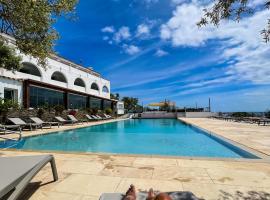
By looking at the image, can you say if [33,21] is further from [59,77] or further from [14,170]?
[59,77]

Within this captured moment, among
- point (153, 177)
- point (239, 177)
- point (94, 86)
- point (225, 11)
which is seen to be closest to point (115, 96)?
point (94, 86)

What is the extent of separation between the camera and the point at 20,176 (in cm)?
270

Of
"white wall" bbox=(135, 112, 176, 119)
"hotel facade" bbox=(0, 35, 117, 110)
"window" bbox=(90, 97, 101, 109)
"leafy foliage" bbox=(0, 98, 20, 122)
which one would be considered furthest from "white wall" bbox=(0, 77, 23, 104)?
"white wall" bbox=(135, 112, 176, 119)

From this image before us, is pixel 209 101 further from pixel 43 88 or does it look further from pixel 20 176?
pixel 20 176

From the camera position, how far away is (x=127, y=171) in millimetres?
4496

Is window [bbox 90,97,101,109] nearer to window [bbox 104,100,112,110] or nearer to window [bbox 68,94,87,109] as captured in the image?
window [bbox 68,94,87,109]

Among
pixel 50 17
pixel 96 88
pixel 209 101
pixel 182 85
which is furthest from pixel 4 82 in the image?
pixel 182 85

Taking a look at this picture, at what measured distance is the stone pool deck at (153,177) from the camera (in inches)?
134

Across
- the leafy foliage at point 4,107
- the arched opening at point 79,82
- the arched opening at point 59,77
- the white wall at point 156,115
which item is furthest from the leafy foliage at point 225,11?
the white wall at point 156,115

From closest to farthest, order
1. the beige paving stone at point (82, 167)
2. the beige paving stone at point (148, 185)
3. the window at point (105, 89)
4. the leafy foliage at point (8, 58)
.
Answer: the beige paving stone at point (148, 185), the beige paving stone at point (82, 167), the leafy foliage at point (8, 58), the window at point (105, 89)

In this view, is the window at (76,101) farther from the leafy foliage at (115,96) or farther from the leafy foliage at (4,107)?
the leafy foliage at (115,96)

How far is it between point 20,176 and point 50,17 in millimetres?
5834

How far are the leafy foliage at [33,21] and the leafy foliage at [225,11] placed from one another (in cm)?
480

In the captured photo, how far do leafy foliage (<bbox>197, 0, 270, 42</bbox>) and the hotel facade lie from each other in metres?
6.43
